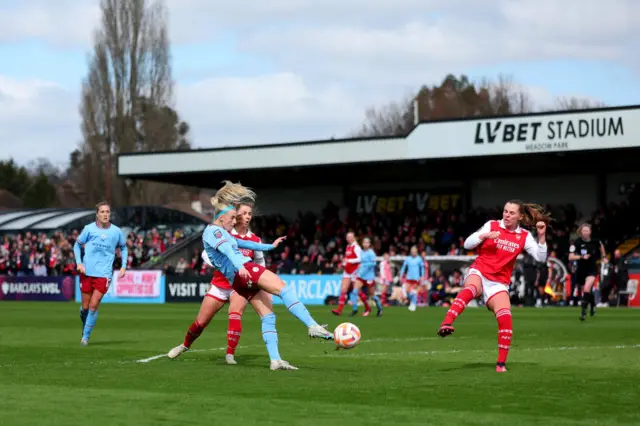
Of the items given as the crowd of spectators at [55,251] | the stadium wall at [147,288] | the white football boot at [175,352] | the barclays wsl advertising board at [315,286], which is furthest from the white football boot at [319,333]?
the crowd of spectators at [55,251]

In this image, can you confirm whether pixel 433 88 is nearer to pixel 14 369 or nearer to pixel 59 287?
pixel 59 287

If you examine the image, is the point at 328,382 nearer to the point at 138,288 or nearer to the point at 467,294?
the point at 467,294

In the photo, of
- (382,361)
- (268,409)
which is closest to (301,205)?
(382,361)

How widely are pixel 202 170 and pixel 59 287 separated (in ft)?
27.8

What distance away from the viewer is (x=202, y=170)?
51500 mm

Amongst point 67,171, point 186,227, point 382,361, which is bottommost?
point 382,361

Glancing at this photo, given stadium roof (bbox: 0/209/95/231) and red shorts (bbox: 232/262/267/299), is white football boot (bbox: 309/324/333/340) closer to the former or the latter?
red shorts (bbox: 232/262/267/299)

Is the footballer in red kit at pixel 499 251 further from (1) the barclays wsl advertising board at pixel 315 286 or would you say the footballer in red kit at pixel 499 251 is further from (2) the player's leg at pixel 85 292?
(1) the barclays wsl advertising board at pixel 315 286

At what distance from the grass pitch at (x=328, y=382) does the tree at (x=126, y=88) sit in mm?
63164

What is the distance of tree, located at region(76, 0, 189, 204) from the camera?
80312 millimetres

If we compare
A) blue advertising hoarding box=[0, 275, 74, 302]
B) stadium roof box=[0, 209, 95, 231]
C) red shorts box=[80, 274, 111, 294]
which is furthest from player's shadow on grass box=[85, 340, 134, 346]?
stadium roof box=[0, 209, 95, 231]

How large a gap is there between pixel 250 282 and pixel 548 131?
3234cm

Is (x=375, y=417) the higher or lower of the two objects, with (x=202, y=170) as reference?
lower

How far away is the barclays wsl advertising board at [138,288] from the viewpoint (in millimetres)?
47156
